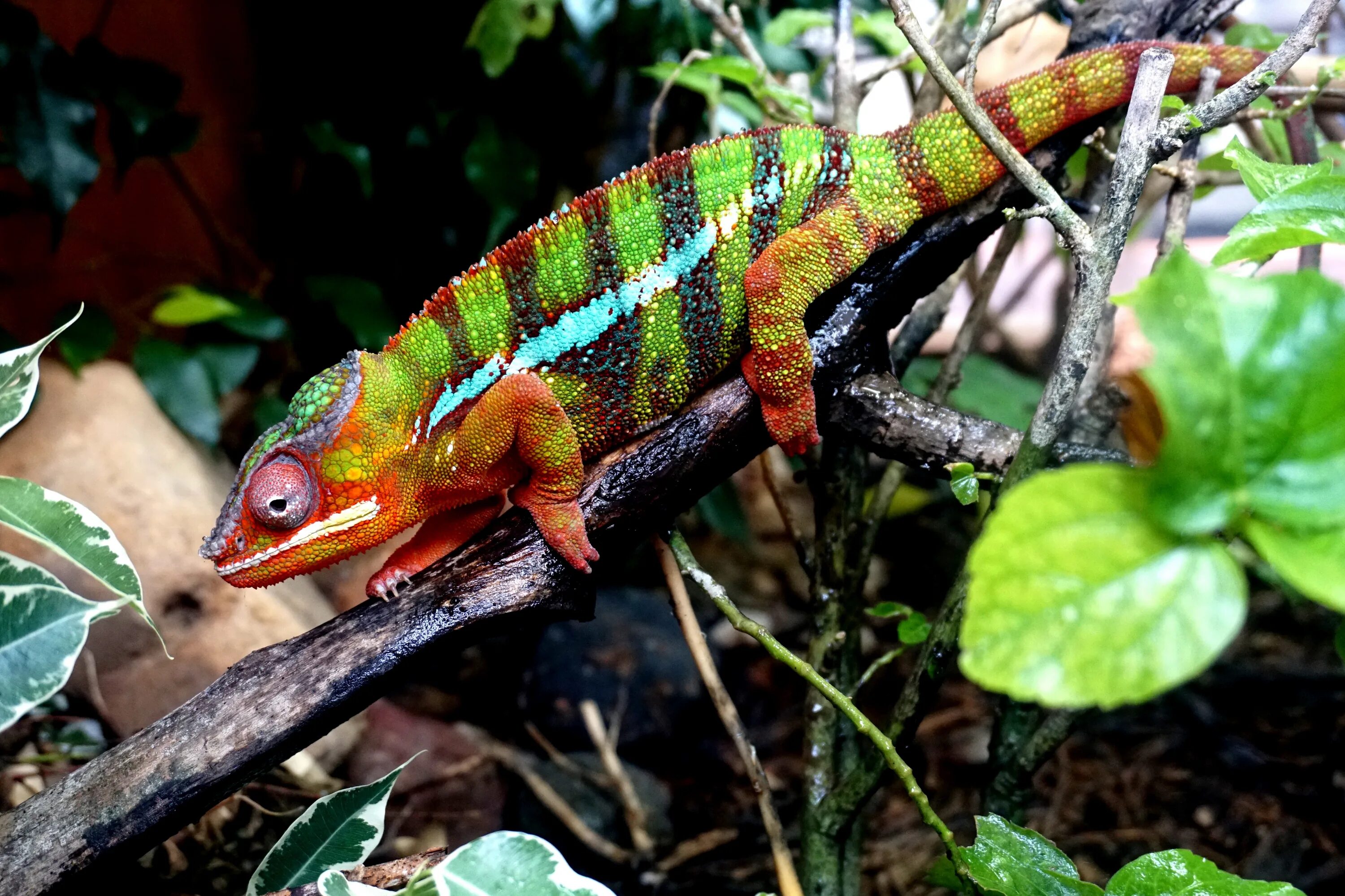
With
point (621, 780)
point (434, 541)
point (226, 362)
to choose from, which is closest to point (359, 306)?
point (226, 362)

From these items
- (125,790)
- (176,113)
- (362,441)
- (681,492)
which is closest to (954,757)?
(681,492)

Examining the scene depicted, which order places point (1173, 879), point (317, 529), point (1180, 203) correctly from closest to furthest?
point (1173, 879) < point (317, 529) < point (1180, 203)

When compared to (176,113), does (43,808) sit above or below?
below

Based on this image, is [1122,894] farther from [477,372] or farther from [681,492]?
[477,372]

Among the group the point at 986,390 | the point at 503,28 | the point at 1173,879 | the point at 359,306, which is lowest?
the point at 986,390

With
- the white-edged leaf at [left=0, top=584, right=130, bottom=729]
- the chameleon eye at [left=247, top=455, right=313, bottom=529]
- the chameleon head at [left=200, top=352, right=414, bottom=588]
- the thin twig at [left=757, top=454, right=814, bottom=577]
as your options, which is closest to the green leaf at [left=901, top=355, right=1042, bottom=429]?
the thin twig at [left=757, top=454, right=814, bottom=577]

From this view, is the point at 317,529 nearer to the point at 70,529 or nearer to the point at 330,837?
the point at 70,529

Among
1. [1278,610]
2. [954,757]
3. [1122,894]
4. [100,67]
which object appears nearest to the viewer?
[1122,894]
